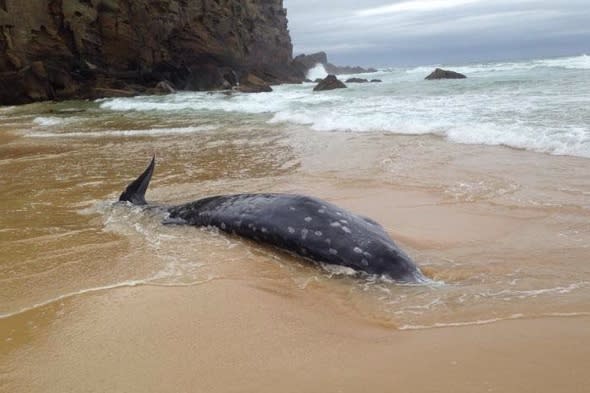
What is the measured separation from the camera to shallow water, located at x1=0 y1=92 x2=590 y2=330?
3.73 meters

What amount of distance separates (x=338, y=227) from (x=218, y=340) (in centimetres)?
162

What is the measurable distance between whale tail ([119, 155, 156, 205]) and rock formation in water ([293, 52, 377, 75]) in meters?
50.5

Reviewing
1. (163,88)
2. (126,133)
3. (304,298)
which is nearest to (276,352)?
(304,298)

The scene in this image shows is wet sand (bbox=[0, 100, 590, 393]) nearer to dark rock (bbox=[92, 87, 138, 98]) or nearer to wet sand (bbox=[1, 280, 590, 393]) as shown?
wet sand (bbox=[1, 280, 590, 393])

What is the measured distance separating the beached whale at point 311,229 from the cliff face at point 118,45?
33460 mm

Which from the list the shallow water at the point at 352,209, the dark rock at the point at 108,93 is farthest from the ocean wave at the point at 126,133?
the dark rock at the point at 108,93

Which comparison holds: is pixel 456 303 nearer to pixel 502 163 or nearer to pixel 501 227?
pixel 501 227

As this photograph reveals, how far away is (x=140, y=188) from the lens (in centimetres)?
623

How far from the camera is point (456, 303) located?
3533mm

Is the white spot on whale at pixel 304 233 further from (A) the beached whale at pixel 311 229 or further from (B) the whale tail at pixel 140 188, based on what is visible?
(B) the whale tail at pixel 140 188

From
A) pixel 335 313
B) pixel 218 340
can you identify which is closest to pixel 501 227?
pixel 335 313

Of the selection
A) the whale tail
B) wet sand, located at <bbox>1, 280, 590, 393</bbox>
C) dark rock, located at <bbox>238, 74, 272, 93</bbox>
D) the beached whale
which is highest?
dark rock, located at <bbox>238, 74, 272, 93</bbox>

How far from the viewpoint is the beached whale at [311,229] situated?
4.12 metres

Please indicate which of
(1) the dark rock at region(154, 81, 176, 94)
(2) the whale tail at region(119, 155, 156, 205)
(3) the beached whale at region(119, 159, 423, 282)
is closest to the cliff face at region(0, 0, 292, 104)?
(1) the dark rock at region(154, 81, 176, 94)
